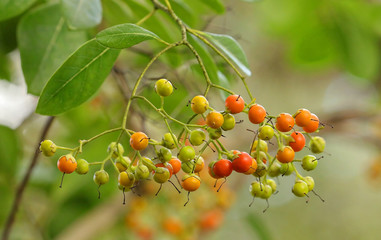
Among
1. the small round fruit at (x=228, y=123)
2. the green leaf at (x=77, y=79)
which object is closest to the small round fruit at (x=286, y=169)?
the small round fruit at (x=228, y=123)

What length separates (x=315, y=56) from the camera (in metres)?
1.91

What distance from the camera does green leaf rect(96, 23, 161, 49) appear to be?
0.65 meters

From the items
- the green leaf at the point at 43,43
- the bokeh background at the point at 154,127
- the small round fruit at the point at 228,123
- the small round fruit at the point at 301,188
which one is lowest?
the bokeh background at the point at 154,127

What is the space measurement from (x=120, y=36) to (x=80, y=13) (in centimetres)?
17

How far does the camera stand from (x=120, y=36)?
2.16ft

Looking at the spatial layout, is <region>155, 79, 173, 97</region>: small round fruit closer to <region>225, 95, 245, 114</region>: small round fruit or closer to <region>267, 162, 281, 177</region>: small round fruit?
<region>225, 95, 245, 114</region>: small round fruit

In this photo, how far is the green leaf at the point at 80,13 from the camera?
0.77 metres

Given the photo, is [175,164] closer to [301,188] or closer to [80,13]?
[301,188]

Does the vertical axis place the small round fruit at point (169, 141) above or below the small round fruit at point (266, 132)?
below

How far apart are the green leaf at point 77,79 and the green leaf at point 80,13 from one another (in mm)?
63

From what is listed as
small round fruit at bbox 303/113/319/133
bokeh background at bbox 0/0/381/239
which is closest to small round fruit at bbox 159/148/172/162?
small round fruit at bbox 303/113/319/133

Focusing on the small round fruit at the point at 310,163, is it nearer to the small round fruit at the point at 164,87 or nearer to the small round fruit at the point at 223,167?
the small round fruit at the point at 223,167

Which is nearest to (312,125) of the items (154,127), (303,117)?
(303,117)

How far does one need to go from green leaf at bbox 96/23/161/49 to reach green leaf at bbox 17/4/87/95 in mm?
305
